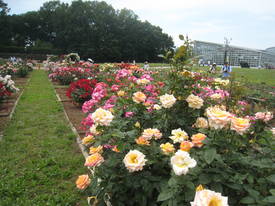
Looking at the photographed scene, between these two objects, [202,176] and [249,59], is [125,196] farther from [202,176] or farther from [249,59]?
[249,59]

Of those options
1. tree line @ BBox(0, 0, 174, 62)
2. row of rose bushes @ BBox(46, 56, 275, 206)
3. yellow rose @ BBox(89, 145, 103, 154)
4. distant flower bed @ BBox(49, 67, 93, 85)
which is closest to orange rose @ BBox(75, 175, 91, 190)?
row of rose bushes @ BBox(46, 56, 275, 206)

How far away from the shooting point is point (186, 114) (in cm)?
215

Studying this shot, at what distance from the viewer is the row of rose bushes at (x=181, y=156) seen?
1232mm

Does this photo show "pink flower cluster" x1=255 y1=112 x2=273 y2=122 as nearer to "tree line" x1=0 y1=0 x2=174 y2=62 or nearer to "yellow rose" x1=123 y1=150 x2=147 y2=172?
"yellow rose" x1=123 y1=150 x2=147 y2=172

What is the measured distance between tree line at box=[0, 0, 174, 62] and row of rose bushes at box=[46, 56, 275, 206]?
43.5 m

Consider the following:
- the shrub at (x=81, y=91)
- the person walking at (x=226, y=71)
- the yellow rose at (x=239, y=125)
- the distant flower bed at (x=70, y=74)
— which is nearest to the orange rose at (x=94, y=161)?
the yellow rose at (x=239, y=125)

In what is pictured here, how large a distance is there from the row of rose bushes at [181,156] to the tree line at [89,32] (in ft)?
143

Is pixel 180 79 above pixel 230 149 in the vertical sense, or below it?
above

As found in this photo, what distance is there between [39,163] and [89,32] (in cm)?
4551

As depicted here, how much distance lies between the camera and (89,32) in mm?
45562

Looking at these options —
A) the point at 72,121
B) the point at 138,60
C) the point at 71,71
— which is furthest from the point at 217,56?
the point at 72,121

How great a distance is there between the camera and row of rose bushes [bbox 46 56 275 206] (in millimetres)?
1232

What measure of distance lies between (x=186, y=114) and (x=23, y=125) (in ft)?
13.3

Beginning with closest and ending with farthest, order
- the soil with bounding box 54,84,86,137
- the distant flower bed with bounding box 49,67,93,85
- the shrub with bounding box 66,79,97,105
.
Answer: the soil with bounding box 54,84,86,137
the shrub with bounding box 66,79,97,105
the distant flower bed with bounding box 49,67,93,85
